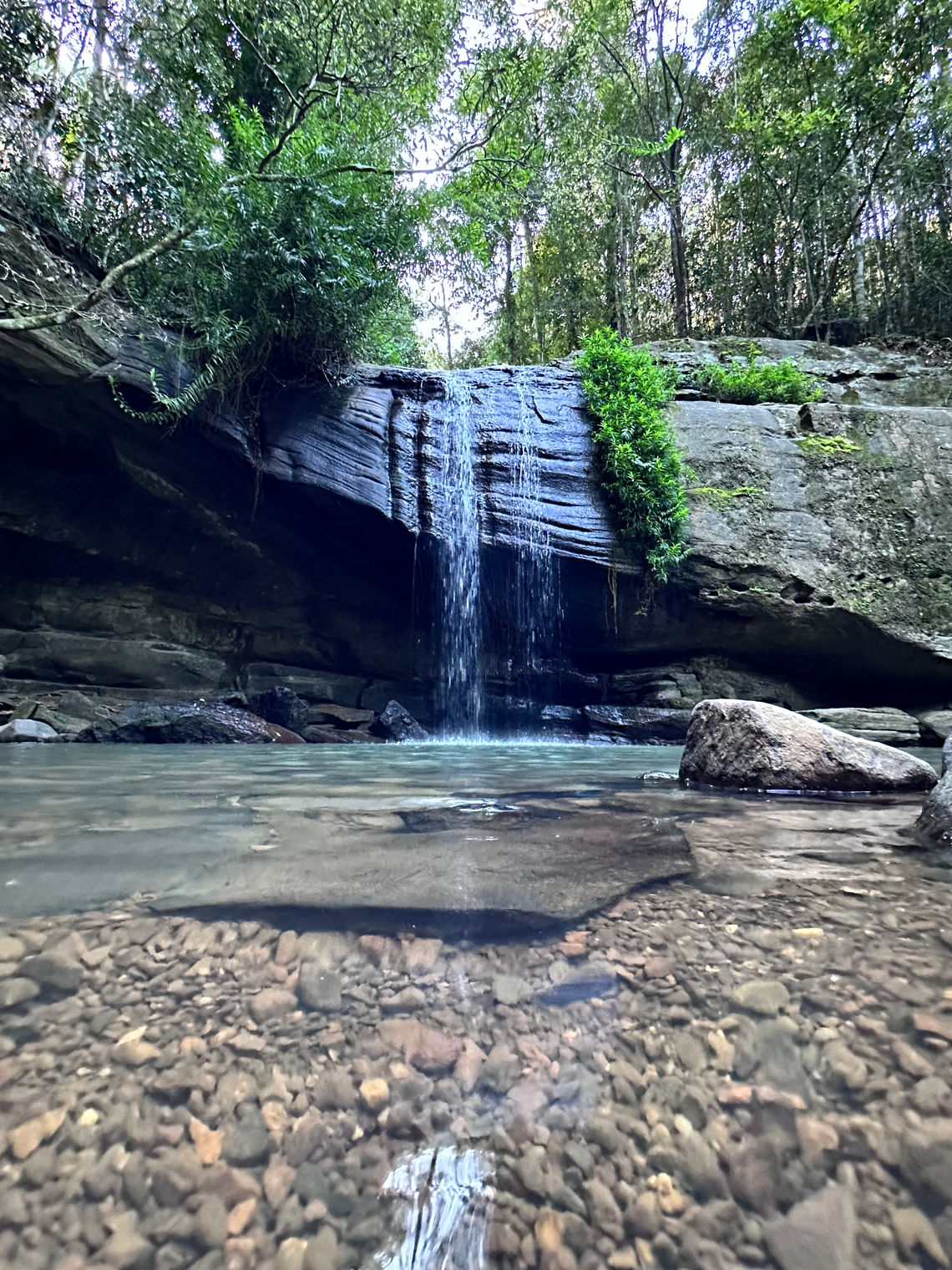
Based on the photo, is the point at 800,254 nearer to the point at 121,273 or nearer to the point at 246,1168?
the point at 121,273

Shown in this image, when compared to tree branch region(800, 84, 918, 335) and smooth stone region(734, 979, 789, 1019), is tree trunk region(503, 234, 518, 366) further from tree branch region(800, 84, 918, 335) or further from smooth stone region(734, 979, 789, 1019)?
smooth stone region(734, 979, 789, 1019)

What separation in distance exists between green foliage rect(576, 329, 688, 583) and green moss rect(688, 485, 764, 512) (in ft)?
1.07

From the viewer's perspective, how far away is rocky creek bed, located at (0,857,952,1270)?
55 cm

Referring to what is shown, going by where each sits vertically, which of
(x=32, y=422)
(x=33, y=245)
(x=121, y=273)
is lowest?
(x=32, y=422)

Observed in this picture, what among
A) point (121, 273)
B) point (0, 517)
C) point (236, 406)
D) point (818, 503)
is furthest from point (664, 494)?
point (0, 517)

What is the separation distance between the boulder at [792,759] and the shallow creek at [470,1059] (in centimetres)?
147

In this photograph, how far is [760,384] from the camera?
9.56 meters

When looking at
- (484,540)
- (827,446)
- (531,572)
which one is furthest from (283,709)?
(827,446)

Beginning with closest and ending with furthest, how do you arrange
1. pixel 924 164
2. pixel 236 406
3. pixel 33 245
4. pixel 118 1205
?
pixel 118 1205 → pixel 33 245 → pixel 236 406 → pixel 924 164

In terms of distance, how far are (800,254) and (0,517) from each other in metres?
16.5

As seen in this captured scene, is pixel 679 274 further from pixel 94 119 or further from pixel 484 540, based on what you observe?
pixel 94 119

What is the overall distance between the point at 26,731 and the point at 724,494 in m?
8.78

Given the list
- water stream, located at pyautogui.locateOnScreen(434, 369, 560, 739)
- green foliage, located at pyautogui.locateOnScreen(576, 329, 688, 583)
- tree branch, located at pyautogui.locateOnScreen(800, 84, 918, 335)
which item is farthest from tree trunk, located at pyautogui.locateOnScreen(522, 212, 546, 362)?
water stream, located at pyautogui.locateOnScreen(434, 369, 560, 739)

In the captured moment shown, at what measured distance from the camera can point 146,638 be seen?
8.99 m
